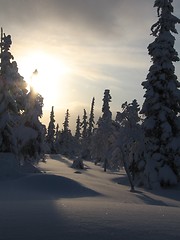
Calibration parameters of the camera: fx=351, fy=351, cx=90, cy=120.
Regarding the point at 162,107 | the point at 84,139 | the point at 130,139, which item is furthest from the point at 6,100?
the point at 84,139

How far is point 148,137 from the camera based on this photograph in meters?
30.5

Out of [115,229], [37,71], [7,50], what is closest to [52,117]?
[37,71]

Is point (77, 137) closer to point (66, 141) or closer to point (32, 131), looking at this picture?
point (66, 141)

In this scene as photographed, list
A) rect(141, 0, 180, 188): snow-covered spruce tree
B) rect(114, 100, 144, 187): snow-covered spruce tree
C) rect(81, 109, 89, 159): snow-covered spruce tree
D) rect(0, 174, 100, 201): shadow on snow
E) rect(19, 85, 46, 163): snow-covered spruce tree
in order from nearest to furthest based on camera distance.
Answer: rect(0, 174, 100, 201): shadow on snow, rect(114, 100, 144, 187): snow-covered spruce tree, rect(141, 0, 180, 188): snow-covered spruce tree, rect(19, 85, 46, 163): snow-covered spruce tree, rect(81, 109, 89, 159): snow-covered spruce tree

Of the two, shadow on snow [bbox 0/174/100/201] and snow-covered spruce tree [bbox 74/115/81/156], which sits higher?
snow-covered spruce tree [bbox 74/115/81/156]

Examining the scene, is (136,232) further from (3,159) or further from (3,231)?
(3,159)

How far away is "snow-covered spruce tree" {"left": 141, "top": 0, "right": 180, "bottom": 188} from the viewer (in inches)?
1152

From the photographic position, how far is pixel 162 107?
2983cm

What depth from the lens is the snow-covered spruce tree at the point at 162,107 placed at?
29.2 m

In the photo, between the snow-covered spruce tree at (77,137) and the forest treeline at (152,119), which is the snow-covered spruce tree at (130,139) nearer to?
the forest treeline at (152,119)

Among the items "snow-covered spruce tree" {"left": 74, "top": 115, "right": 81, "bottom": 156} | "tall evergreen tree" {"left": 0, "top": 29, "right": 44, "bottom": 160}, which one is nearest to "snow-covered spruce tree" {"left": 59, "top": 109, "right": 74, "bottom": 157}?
"snow-covered spruce tree" {"left": 74, "top": 115, "right": 81, "bottom": 156}

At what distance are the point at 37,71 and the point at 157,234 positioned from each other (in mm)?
31091

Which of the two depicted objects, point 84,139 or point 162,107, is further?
point 84,139

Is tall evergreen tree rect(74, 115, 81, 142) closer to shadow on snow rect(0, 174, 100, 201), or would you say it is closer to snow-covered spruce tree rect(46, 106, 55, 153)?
snow-covered spruce tree rect(46, 106, 55, 153)
